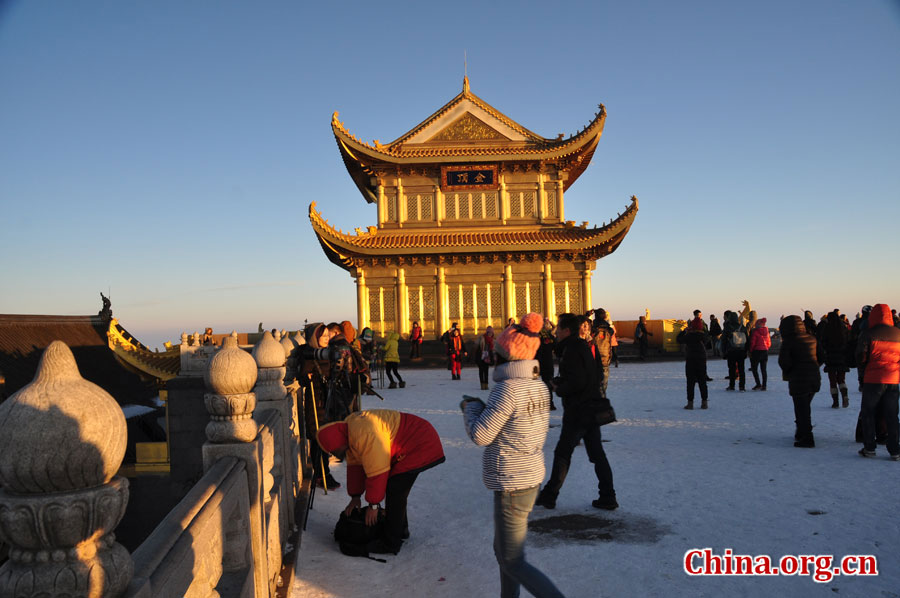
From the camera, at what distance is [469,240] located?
25547mm

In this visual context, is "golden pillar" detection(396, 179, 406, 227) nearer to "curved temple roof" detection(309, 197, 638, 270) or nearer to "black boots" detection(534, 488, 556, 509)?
"curved temple roof" detection(309, 197, 638, 270)

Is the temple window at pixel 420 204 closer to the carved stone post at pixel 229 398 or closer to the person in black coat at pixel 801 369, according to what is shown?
the person in black coat at pixel 801 369

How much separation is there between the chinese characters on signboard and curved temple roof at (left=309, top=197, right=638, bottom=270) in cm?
201

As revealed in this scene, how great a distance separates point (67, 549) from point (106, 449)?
23 cm

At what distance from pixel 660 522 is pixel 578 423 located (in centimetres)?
102

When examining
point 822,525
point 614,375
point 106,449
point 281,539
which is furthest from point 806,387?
point 614,375

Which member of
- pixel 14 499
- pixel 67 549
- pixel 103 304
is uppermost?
pixel 103 304

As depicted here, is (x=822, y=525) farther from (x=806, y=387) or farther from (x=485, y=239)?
(x=485, y=239)

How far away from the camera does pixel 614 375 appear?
56.3 ft

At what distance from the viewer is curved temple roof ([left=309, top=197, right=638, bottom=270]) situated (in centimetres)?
2472

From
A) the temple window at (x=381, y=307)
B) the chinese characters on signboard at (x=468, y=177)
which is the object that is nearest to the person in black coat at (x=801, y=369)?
the temple window at (x=381, y=307)

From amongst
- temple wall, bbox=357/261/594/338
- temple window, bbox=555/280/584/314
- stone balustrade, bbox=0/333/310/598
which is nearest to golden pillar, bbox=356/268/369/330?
temple wall, bbox=357/261/594/338

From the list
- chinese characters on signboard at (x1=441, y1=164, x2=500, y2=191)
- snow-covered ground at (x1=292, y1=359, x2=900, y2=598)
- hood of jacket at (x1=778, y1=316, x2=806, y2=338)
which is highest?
chinese characters on signboard at (x1=441, y1=164, x2=500, y2=191)

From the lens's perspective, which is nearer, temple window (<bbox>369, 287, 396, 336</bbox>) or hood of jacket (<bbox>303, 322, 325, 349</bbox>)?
hood of jacket (<bbox>303, 322, 325, 349</bbox>)
